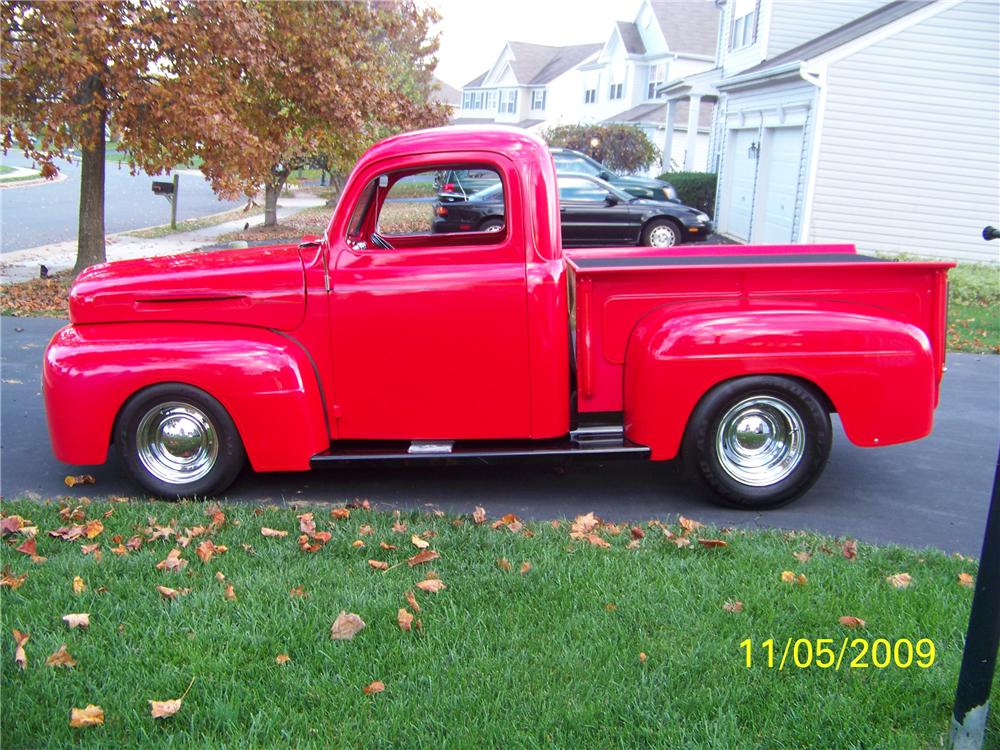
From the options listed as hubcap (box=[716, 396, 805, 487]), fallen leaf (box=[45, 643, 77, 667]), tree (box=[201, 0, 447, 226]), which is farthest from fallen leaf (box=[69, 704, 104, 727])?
tree (box=[201, 0, 447, 226])

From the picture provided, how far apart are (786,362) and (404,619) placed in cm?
262

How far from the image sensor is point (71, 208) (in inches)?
1029

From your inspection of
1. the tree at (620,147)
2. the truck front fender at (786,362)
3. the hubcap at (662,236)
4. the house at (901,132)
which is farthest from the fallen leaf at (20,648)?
the tree at (620,147)

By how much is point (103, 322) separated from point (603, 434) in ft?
9.85

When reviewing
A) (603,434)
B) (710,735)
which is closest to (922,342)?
(603,434)

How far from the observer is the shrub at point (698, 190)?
83.2ft

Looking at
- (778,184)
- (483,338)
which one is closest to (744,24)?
(778,184)

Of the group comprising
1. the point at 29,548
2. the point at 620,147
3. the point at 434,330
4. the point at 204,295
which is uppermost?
the point at 620,147

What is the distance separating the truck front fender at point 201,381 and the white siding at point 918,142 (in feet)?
47.7

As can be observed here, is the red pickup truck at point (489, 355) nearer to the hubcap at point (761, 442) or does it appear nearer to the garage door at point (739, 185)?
the hubcap at point (761, 442)

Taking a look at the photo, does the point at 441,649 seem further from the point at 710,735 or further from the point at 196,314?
the point at 196,314

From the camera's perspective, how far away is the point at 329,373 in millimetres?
5277

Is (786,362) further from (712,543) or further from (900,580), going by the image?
(900,580)

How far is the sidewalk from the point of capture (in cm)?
1495
